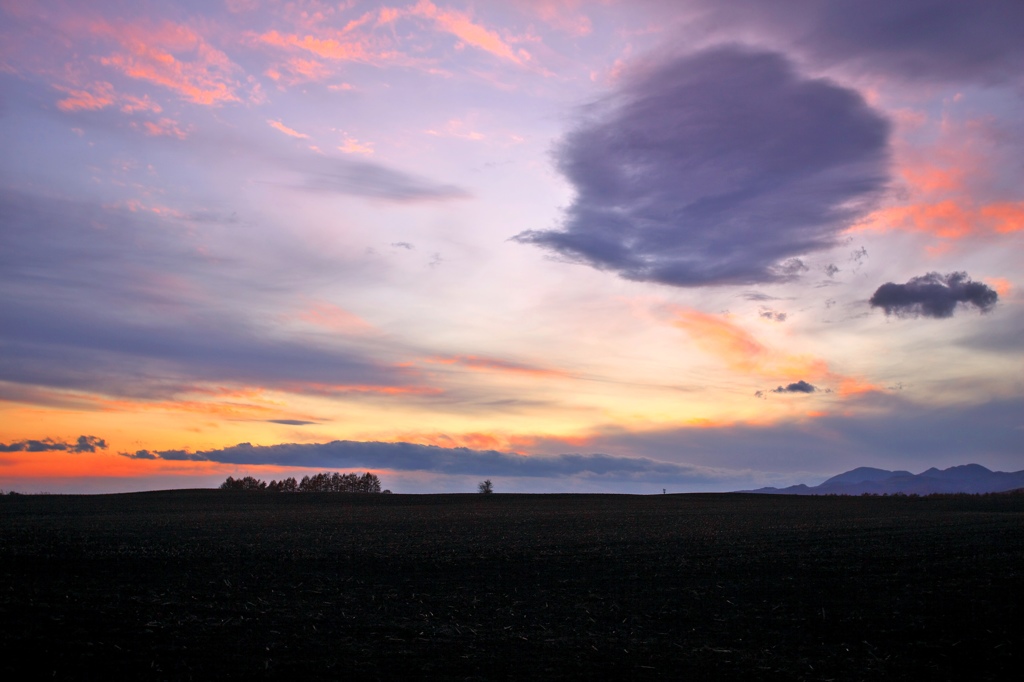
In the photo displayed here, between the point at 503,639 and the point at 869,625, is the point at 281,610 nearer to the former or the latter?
the point at 503,639

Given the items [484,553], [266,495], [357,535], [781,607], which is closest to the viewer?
[781,607]

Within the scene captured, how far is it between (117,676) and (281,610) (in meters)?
6.73

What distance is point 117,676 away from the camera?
14539 mm

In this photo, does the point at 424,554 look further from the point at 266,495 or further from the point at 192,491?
the point at 192,491

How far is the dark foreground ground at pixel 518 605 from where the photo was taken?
1578 cm

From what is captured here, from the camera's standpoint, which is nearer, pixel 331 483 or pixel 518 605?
pixel 518 605

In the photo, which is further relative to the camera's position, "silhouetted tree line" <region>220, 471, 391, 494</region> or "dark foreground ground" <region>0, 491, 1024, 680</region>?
"silhouetted tree line" <region>220, 471, 391, 494</region>

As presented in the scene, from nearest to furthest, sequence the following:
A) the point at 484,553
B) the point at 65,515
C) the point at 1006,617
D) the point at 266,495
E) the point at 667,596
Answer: the point at 1006,617 → the point at 667,596 → the point at 484,553 → the point at 65,515 → the point at 266,495

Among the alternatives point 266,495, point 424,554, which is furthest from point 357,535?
point 266,495

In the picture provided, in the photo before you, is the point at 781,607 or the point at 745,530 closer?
the point at 781,607

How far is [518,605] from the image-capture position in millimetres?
22109

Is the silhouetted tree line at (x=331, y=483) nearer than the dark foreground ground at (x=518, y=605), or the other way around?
the dark foreground ground at (x=518, y=605)

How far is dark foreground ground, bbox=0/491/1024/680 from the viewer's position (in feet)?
51.8

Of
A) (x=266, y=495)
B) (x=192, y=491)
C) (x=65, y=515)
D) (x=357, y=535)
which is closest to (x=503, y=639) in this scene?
(x=357, y=535)
